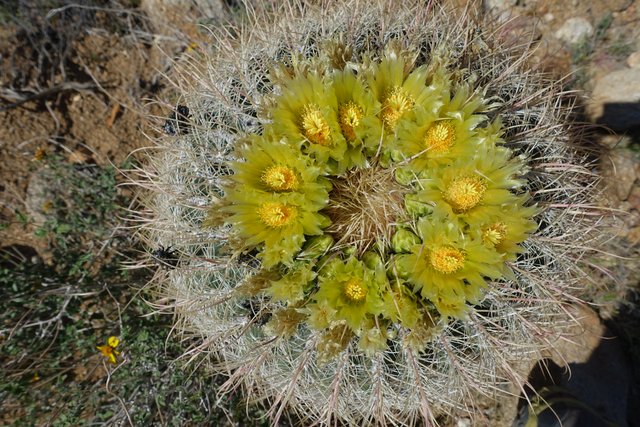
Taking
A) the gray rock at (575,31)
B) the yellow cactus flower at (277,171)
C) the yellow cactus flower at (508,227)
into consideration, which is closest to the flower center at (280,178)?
the yellow cactus flower at (277,171)

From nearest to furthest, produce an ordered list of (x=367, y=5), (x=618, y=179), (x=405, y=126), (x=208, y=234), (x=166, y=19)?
(x=405, y=126)
(x=208, y=234)
(x=367, y=5)
(x=618, y=179)
(x=166, y=19)

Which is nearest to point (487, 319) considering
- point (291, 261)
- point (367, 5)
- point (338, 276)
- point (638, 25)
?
point (338, 276)

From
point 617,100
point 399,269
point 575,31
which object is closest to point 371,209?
point 399,269

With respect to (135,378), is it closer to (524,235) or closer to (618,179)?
(524,235)

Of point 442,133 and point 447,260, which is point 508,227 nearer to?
point 447,260

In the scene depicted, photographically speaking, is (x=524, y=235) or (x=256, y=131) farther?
(x=256, y=131)
